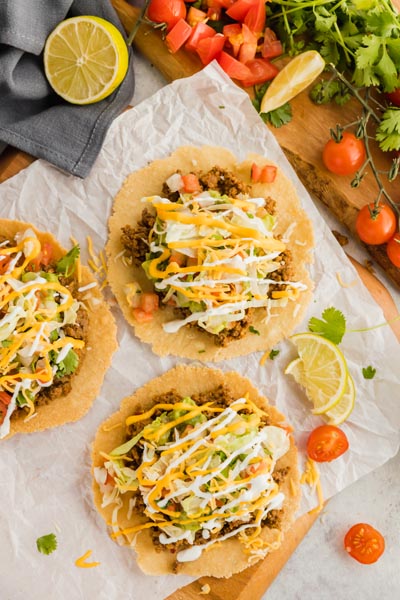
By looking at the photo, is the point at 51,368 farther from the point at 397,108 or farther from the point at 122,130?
the point at 397,108

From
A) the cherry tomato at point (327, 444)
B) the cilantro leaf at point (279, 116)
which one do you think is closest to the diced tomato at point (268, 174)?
the cilantro leaf at point (279, 116)

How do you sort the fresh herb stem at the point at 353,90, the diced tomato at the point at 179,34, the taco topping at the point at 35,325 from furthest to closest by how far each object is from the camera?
the diced tomato at the point at 179,34 < the fresh herb stem at the point at 353,90 < the taco topping at the point at 35,325

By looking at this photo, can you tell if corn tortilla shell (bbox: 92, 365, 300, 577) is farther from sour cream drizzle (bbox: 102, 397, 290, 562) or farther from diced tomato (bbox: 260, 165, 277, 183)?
diced tomato (bbox: 260, 165, 277, 183)

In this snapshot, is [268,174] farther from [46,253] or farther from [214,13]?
[46,253]

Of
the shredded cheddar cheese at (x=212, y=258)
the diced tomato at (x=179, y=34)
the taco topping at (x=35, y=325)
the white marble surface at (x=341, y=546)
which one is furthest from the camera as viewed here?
the white marble surface at (x=341, y=546)

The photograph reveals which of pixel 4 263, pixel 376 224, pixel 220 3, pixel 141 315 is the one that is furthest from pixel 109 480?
pixel 220 3

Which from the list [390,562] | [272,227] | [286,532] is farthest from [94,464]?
[390,562]

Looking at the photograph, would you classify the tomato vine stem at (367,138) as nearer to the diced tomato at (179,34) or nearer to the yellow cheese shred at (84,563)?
the diced tomato at (179,34)

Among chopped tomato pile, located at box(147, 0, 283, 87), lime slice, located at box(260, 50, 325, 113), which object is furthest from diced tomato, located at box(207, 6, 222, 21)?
lime slice, located at box(260, 50, 325, 113)
